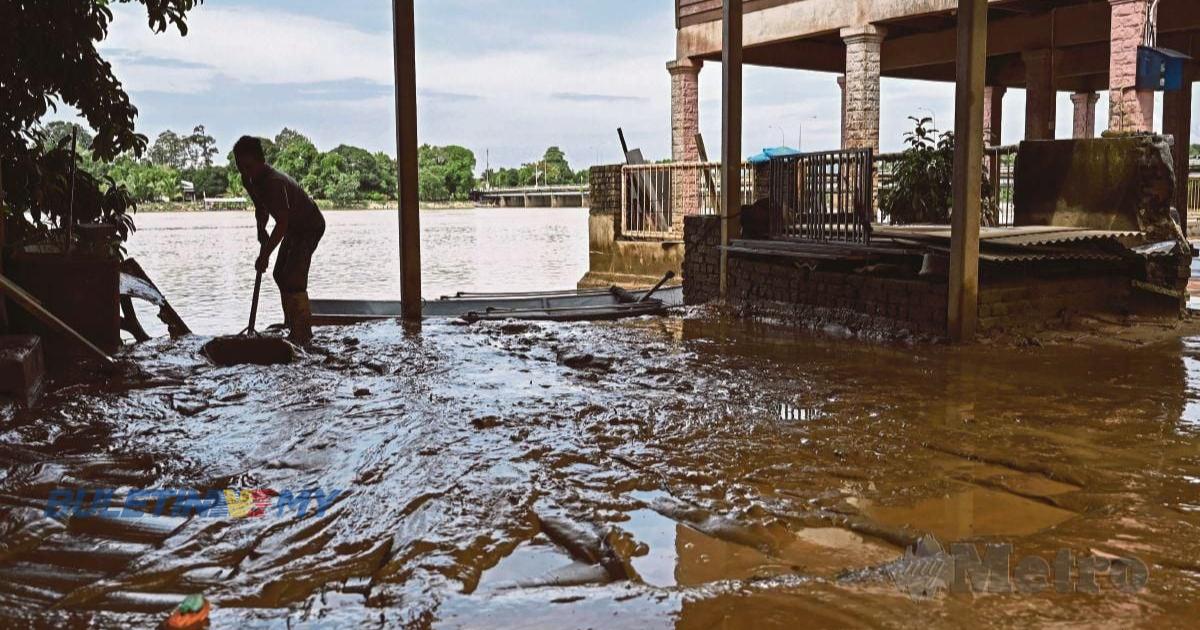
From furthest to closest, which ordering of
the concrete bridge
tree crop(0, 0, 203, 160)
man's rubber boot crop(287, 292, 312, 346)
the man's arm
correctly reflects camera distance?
the concrete bridge, man's rubber boot crop(287, 292, 312, 346), the man's arm, tree crop(0, 0, 203, 160)

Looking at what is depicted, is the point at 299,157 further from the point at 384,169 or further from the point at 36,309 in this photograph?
the point at 36,309

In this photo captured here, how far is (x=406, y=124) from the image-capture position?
8867 millimetres

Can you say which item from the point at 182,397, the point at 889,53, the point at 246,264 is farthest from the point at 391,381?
the point at 246,264

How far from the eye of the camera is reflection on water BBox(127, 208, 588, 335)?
15758mm

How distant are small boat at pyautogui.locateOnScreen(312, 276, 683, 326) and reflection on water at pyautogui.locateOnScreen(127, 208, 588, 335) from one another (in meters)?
1.29

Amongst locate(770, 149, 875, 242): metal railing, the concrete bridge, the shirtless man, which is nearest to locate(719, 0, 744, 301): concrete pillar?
locate(770, 149, 875, 242): metal railing

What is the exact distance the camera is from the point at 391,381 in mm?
6289

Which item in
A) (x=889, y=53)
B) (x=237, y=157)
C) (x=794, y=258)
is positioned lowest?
(x=794, y=258)

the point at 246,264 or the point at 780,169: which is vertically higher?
the point at 780,169

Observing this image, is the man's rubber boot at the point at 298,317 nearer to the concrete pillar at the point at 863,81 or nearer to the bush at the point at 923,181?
the bush at the point at 923,181

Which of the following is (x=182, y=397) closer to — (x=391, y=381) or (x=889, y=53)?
(x=391, y=381)

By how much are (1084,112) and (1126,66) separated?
8.91 meters

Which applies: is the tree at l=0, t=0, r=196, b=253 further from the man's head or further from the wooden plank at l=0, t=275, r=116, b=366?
the wooden plank at l=0, t=275, r=116, b=366

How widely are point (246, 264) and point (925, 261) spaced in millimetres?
18714
